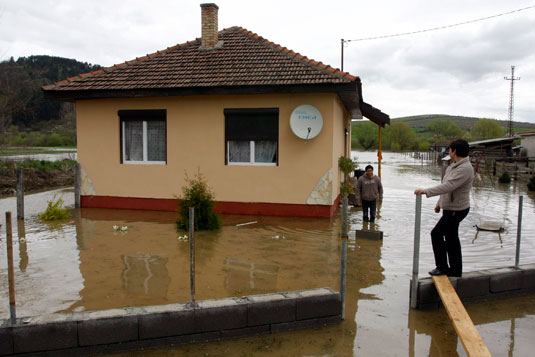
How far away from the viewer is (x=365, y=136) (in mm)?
123188

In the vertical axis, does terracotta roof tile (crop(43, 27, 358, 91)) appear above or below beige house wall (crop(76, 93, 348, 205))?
above

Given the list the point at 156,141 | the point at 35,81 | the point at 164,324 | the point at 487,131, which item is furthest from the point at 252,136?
the point at 487,131

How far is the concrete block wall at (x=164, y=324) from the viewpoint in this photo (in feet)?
13.1

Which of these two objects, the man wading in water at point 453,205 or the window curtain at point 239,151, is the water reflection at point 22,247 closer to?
the window curtain at point 239,151

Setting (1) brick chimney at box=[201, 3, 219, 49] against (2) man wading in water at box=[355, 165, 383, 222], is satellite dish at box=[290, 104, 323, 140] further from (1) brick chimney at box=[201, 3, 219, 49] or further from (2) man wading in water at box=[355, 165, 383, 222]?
(1) brick chimney at box=[201, 3, 219, 49]

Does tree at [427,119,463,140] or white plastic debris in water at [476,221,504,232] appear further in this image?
tree at [427,119,463,140]

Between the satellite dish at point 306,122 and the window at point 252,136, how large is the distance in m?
0.62

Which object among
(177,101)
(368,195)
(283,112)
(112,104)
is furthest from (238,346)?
(112,104)

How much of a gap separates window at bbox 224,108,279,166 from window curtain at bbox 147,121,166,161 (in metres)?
2.02

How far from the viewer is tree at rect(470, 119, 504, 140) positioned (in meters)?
109

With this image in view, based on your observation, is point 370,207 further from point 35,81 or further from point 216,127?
point 35,81

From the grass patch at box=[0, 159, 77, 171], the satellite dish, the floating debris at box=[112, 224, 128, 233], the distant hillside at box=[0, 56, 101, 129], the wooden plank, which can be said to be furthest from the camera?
the distant hillside at box=[0, 56, 101, 129]

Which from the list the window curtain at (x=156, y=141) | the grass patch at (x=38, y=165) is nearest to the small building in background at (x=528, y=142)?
the grass patch at (x=38, y=165)

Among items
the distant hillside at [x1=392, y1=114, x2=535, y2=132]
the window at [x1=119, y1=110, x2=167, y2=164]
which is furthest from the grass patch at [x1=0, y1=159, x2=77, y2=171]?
the distant hillside at [x1=392, y1=114, x2=535, y2=132]
